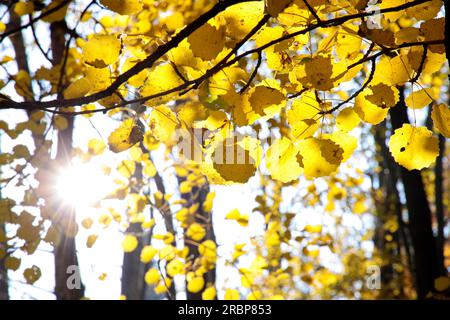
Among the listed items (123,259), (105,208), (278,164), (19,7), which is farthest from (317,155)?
(123,259)

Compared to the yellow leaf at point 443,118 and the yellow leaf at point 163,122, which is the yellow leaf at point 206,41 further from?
the yellow leaf at point 443,118

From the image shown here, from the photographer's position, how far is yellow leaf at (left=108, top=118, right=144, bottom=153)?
938 mm

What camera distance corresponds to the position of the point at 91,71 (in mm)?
861

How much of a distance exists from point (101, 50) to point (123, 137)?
0.21 metres

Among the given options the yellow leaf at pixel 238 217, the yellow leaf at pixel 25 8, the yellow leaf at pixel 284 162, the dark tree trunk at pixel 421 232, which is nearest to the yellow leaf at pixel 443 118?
the yellow leaf at pixel 284 162

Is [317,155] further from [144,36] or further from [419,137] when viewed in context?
[144,36]

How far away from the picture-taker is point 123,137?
3.10 ft

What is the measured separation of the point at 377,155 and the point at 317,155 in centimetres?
737

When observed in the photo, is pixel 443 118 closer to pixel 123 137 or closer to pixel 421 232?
pixel 123 137

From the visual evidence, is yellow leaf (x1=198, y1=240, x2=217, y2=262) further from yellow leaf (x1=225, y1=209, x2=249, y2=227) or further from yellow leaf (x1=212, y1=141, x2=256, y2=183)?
yellow leaf (x1=212, y1=141, x2=256, y2=183)

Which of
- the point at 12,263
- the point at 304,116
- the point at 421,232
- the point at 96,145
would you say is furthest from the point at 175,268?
the point at 304,116

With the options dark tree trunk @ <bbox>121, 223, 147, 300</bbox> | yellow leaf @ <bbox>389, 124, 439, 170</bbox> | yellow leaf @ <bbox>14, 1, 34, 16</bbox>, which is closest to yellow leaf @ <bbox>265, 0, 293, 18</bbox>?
yellow leaf @ <bbox>389, 124, 439, 170</bbox>

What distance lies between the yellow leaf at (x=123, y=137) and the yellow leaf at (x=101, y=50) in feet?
0.54

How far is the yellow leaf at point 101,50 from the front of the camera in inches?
31.7
